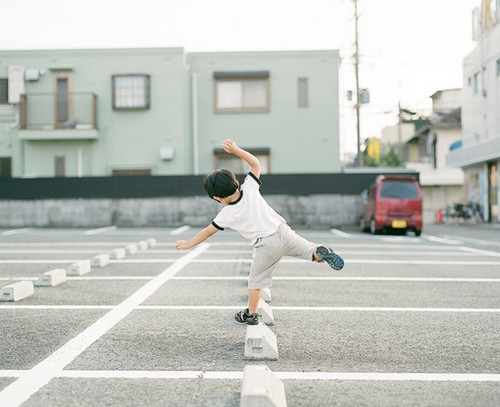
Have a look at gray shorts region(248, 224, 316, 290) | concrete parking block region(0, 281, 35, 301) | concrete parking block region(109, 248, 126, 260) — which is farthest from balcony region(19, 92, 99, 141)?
gray shorts region(248, 224, 316, 290)

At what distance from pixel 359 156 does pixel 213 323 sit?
2120cm

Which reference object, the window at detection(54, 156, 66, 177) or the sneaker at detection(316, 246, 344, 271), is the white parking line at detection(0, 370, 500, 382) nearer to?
the sneaker at detection(316, 246, 344, 271)

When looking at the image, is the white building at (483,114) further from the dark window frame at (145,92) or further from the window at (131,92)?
the window at (131,92)

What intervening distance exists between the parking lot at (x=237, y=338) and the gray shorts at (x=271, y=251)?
0.42 meters

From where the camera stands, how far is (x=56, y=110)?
21.1 m

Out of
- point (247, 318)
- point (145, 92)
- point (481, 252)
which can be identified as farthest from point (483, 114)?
point (247, 318)

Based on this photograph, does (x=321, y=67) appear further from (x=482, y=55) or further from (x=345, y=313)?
(x=345, y=313)

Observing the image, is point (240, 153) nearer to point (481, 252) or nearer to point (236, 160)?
point (481, 252)

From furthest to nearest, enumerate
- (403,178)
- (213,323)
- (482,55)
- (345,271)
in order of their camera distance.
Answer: (482,55)
(403,178)
(345,271)
(213,323)

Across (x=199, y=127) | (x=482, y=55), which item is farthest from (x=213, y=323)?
(x=482, y=55)

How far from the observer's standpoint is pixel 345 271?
7.76 meters

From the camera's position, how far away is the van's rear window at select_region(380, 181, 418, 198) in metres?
16.1

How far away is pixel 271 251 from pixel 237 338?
663mm

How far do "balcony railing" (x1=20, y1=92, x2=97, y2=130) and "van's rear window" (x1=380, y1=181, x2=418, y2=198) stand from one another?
441 inches
